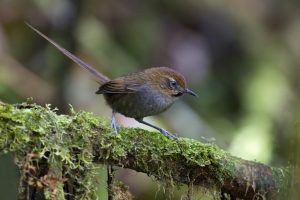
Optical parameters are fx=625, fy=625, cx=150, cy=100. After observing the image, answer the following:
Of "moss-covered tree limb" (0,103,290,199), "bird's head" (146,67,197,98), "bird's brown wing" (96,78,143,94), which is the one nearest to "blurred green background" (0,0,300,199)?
"bird's head" (146,67,197,98)

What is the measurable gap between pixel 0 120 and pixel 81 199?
1.73 feet

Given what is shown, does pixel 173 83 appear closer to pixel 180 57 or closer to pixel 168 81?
pixel 168 81

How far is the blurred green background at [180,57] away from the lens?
600cm

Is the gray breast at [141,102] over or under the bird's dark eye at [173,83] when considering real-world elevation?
under

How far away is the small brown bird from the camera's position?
153 inches

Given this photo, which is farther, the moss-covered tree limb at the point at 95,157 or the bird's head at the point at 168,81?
the bird's head at the point at 168,81

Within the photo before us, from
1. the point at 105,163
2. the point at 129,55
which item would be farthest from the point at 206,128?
the point at 105,163

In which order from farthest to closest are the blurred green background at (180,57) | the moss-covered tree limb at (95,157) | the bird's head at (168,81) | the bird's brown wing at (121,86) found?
1. the blurred green background at (180,57)
2. the bird's head at (168,81)
3. the bird's brown wing at (121,86)
4. the moss-covered tree limb at (95,157)

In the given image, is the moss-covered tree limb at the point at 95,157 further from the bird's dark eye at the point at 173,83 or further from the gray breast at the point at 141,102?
the bird's dark eye at the point at 173,83

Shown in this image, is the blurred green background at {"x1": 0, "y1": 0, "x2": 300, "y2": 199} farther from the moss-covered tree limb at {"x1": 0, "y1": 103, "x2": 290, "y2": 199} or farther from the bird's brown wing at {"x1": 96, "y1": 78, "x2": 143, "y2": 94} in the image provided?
the moss-covered tree limb at {"x1": 0, "y1": 103, "x2": 290, "y2": 199}

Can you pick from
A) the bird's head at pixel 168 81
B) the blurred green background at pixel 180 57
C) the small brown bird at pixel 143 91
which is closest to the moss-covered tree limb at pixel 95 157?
the small brown bird at pixel 143 91

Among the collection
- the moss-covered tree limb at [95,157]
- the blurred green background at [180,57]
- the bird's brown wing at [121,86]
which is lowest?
the moss-covered tree limb at [95,157]

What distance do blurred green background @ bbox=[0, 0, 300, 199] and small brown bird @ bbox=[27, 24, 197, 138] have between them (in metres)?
1.54

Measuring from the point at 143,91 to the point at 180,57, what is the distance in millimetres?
3649
